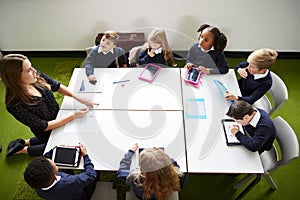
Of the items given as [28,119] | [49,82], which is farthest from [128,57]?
[28,119]

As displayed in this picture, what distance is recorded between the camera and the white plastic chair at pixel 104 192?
2018 millimetres

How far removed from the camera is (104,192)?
2.04 meters

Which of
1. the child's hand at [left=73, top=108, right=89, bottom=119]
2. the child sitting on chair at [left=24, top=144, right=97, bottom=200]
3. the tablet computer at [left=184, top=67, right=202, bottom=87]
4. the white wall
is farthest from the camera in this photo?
the white wall

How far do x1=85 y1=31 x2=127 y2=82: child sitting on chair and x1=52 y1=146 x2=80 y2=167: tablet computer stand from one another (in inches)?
30.2

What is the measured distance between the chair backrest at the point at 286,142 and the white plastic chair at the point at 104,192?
1.23m

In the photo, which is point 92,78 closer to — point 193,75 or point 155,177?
point 193,75

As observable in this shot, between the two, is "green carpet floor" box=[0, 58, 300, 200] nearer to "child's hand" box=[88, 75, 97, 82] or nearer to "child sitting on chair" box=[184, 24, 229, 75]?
"child's hand" box=[88, 75, 97, 82]

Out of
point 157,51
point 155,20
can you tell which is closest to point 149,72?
point 157,51

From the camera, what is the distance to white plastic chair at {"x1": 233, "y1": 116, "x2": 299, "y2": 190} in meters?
2.07

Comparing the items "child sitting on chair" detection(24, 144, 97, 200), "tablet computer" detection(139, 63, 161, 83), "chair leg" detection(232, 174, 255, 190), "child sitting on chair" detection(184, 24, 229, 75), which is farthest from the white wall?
"child sitting on chair" detection(24, 144, 97, 200)

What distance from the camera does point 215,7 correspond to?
128 inches

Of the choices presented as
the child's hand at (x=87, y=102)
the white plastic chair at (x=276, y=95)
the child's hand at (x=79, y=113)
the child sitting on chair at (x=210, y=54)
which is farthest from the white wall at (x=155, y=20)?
the child's hand at (x=79, y=113)

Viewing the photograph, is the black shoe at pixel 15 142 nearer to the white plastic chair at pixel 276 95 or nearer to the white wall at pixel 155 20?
the white wall at pixel 155 20

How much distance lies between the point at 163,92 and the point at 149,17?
126 cm
